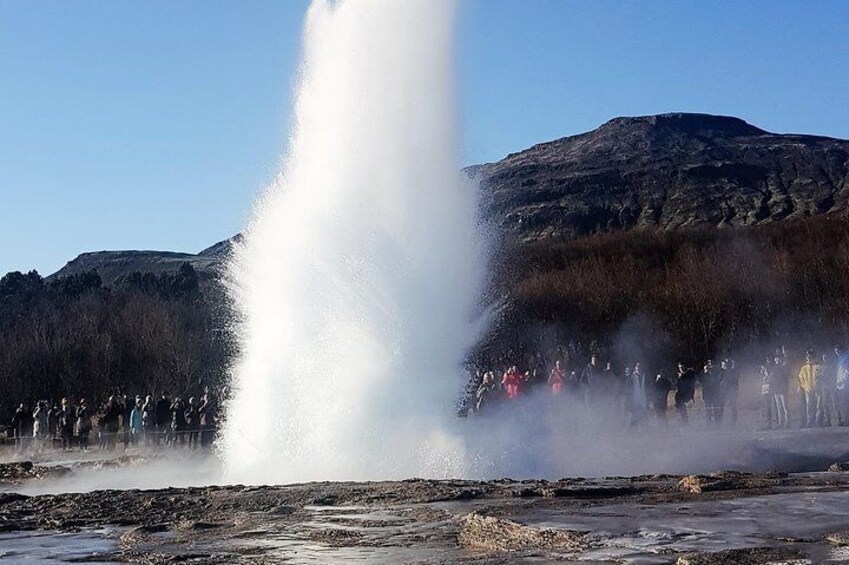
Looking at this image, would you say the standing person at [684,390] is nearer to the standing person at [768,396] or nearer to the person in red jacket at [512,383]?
the standing person at [768,396]

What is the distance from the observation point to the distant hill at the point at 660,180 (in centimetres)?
11931

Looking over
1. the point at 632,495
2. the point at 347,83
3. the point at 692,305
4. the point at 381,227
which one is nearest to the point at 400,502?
the point at 632,495

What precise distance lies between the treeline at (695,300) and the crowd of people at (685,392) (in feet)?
67.6

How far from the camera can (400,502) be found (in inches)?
494

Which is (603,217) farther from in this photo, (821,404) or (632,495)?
(632,495)

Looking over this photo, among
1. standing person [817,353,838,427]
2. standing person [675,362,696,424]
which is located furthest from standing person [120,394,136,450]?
standing person [817,353,838,427]

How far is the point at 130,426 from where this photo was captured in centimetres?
3003

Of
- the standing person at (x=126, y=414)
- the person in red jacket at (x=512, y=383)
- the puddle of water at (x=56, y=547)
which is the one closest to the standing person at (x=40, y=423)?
the standing person at (x=126, y=414)

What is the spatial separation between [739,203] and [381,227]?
364 feet

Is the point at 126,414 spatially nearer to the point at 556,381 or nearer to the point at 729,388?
the point at 556,381

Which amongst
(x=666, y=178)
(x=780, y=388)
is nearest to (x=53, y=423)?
(x=780, y=388)

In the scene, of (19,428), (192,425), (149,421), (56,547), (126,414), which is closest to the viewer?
(56,547)

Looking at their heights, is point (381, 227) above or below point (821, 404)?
above

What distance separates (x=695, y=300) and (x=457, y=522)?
46221 millimetres
